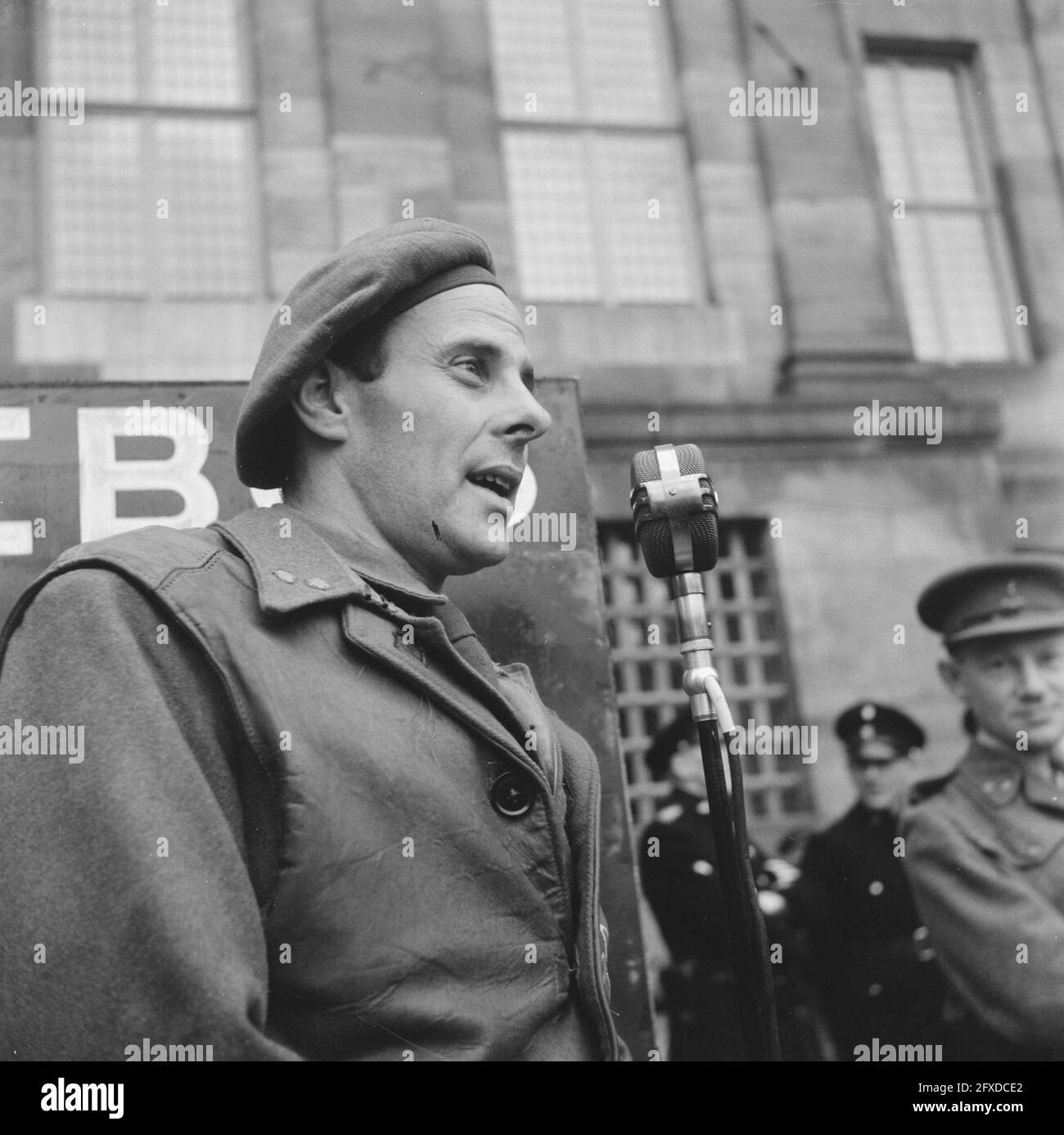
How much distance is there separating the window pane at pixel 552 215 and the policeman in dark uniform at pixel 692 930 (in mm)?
4303

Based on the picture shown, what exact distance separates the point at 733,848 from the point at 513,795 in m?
0.38

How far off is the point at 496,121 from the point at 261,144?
1.67m

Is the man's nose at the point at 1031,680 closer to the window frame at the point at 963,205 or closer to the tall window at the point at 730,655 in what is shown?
the tall window at the point at 730,655

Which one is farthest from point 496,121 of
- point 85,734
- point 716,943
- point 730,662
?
point 85,734

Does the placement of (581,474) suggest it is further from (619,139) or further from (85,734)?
(619,139)

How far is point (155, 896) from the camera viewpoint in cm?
179

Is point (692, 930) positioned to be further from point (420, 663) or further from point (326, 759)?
point (326, 759)

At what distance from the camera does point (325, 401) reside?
8.20 feet

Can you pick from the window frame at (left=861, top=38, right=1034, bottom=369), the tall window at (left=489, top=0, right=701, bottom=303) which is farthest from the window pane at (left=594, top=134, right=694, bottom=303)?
the window frame at (left=861, top=38, right=1034, bottom=369)

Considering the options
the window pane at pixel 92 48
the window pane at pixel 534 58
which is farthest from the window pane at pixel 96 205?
the window pane at pixel 534 58

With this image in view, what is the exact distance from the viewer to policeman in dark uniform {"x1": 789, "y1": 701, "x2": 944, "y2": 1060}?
17.7 feet

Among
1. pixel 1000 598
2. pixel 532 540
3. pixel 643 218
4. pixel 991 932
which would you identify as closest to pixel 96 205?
pixel 643 218

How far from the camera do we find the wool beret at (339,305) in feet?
7.93

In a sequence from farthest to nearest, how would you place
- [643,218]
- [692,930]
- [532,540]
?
[643,218] → [692,930] → [532,540]
